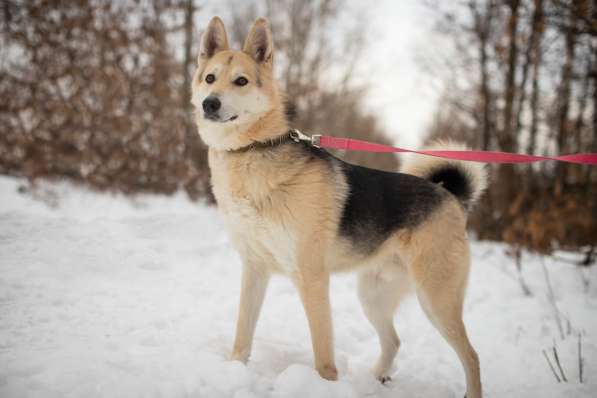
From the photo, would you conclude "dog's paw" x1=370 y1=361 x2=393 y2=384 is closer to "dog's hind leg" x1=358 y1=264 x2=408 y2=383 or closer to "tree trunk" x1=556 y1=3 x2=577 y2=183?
"dog's hind leg" x1=358 y1=264 x2=408 y2=383

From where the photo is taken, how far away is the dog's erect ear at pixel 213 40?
2.96m

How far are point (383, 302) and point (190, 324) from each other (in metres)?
1.67

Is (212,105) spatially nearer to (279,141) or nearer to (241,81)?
(241,81)

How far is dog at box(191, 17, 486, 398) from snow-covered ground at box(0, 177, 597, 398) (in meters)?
0.37

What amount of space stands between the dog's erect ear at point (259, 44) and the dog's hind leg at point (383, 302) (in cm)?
187

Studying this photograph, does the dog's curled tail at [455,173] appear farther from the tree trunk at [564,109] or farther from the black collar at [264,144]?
the tree trunk at [564,109]

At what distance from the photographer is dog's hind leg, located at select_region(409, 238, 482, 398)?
2.62m

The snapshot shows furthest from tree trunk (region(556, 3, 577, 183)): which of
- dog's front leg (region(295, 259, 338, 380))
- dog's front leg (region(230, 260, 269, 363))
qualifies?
A: dog's front leg (region(230, 260, 269, 363))

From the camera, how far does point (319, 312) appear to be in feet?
8.10

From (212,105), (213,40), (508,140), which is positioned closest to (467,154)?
(212,105)

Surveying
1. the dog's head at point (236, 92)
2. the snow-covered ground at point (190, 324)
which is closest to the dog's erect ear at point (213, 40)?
the dog's head at point (236, 92)

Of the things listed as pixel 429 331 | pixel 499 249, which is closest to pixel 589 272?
pixel 499 249

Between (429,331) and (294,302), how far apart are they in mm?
1428

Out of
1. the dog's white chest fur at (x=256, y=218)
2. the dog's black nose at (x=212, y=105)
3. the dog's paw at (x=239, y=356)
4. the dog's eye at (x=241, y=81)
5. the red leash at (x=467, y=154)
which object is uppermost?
the dog's eye at (x=241, y=81)
